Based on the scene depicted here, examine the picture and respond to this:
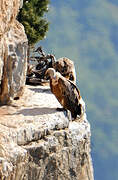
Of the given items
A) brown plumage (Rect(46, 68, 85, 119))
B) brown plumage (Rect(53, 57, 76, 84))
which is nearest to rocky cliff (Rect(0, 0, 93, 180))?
brown plumage (Rect(46, 68, 85, 119))

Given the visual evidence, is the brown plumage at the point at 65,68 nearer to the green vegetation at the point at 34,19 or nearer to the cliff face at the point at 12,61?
the cliff face at the point at 12,61

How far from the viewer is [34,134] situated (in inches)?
336

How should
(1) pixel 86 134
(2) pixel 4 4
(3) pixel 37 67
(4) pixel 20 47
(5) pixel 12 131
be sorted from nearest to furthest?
(5) pixel 12 131, (2) pixel 4 4, (1) pixel 86 134, (4) pixel 20 47, (3) pixel 37 67

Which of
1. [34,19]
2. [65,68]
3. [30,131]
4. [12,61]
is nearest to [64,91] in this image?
[12,61]

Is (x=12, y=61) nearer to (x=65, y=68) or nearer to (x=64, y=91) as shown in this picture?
(x=64, y=91)

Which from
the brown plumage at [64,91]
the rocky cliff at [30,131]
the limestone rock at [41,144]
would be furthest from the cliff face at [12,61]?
the brown plumage at [64,91]

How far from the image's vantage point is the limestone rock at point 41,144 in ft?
24.3

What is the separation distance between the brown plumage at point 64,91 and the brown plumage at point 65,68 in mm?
5201

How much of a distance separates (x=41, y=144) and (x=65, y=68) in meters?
Answer: 8.20

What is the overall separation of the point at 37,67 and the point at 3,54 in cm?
634

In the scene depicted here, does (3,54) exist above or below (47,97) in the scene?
above

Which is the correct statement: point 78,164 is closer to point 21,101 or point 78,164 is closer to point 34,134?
point 34,134

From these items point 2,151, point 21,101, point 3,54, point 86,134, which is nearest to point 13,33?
point 3,54

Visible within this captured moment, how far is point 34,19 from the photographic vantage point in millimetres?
21000
